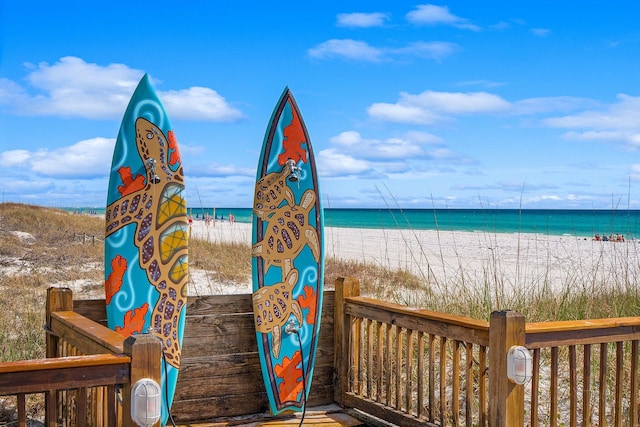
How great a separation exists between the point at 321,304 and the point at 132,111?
150 centimetres

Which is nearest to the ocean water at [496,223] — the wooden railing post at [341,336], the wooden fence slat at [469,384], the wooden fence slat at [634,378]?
the wooden railing post at [341,336]

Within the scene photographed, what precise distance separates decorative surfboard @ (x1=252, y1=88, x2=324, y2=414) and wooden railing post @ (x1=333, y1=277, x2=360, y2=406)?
5.4 inches

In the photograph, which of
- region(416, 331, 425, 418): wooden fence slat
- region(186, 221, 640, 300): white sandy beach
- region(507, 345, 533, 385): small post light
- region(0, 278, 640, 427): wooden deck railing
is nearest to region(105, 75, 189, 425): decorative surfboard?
region(0, 278, 640, 427): wooden deck railing

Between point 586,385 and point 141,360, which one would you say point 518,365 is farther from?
point 141,360

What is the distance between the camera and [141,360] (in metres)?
2.21

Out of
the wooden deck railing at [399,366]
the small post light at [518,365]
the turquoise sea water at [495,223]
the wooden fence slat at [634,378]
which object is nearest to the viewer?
the wooden deck railing at [399,366]

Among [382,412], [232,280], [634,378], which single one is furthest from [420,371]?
[232,280]

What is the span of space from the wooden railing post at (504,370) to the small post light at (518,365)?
0.02 meters

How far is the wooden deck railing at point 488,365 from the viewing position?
2.73m

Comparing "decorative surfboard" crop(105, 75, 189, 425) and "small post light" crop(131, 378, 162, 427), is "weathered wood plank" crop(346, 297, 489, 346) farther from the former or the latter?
"small post light" crop(131, 378, 162, 427)

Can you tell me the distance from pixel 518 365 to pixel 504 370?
0.06 meters

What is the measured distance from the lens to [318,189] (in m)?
3.98

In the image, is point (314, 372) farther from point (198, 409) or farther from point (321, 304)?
point (198, 409)

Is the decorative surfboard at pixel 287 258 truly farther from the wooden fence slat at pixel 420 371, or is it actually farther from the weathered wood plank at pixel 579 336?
Result: the weathered wood plank at pixel 579 336
